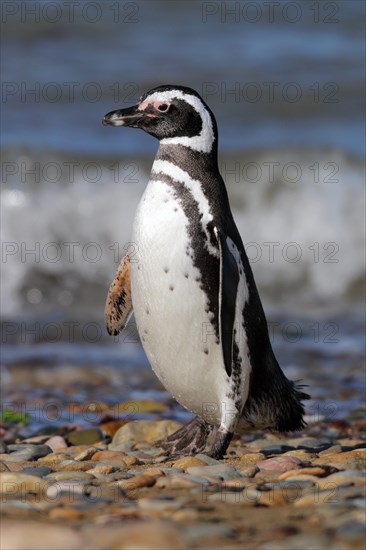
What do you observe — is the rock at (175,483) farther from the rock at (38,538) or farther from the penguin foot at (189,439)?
the penguin foot at (189,439)

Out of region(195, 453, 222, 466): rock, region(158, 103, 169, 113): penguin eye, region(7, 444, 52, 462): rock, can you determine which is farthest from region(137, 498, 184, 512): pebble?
region(158, 103, 169, 113): penguin eye

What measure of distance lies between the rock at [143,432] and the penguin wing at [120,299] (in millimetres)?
502

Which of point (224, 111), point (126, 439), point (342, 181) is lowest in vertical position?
point (126, 439)

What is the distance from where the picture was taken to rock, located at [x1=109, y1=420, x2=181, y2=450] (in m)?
5.75

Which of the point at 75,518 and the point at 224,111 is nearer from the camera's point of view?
the point at 75,518

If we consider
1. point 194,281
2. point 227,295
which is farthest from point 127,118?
point 227,295

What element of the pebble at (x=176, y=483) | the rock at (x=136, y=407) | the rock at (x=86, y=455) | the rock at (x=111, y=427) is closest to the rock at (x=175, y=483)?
the pebble at (x=176, y=483)

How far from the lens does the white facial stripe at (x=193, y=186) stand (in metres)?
4.86

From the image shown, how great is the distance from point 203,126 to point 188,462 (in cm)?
147

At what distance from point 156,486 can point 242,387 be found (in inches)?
39.0

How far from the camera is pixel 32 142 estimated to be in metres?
13.9

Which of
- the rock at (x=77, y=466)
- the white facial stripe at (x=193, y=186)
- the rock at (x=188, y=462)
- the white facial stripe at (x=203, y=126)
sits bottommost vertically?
the rock at (x=77, y=466)

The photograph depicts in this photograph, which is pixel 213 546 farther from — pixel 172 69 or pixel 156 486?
pixel 172 69

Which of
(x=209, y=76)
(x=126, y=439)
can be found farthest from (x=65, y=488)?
(x=209, y=76)
